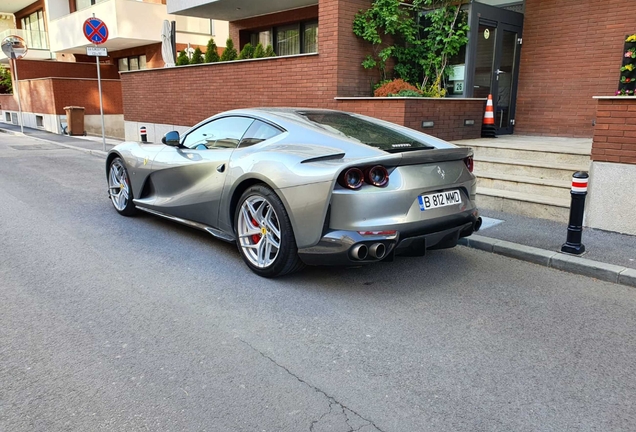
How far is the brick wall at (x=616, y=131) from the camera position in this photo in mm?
5738

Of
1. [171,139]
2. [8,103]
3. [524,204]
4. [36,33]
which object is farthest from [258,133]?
[36,33]

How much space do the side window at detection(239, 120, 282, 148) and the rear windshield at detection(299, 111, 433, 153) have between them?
37cm

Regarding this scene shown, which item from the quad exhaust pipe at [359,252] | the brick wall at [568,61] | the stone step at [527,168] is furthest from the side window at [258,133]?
the brick wall at [568,61]

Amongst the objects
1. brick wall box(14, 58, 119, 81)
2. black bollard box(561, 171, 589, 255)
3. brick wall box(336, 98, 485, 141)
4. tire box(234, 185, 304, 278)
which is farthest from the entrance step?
brick wall box(14, 58, 119, 81)

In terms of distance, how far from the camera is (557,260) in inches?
195

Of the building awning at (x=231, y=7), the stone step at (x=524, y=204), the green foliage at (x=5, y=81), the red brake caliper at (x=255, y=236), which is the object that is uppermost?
the building awning at (x=231, y=7)

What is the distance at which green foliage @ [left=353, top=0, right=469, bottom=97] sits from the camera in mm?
9680

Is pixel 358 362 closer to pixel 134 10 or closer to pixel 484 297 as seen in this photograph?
pixel 484 297

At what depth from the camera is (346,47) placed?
9.65 m

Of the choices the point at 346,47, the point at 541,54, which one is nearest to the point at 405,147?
the point at 346,47

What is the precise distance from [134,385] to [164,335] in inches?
24.2

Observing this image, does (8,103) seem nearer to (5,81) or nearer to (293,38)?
(5,81)

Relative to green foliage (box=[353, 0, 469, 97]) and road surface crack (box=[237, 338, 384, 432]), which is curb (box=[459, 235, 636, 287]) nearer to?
road surface crack (box=[237, 338, 384, 432])

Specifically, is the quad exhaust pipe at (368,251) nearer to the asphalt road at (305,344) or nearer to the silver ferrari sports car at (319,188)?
the silver ferrari sports car at (319,188)
